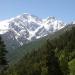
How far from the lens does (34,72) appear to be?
9838 centimetres

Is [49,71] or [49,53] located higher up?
[49,53]

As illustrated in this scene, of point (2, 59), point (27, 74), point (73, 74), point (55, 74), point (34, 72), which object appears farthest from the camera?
point (73, 74)

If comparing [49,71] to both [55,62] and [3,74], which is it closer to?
[55,62]

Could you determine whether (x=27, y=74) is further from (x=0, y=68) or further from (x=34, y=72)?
(x=0, y=68)

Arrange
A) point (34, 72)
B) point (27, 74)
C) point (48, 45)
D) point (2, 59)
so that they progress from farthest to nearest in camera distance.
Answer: point (34, 72)
point (27, 74)
point (2, 59)
point (48, 45)

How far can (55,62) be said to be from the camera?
40594mm

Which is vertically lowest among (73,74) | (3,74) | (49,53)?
(73,74)

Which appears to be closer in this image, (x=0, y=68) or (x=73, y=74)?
(x=0, y=68)

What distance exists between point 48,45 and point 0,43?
1598cm

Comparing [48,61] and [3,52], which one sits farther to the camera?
[3,52]

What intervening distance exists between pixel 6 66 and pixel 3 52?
310 centimetres

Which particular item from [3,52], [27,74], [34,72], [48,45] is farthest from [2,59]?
[34,72]

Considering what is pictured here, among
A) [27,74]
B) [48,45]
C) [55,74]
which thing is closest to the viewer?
[55,74]

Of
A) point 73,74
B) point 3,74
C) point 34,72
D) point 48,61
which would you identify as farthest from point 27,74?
point 48,61
